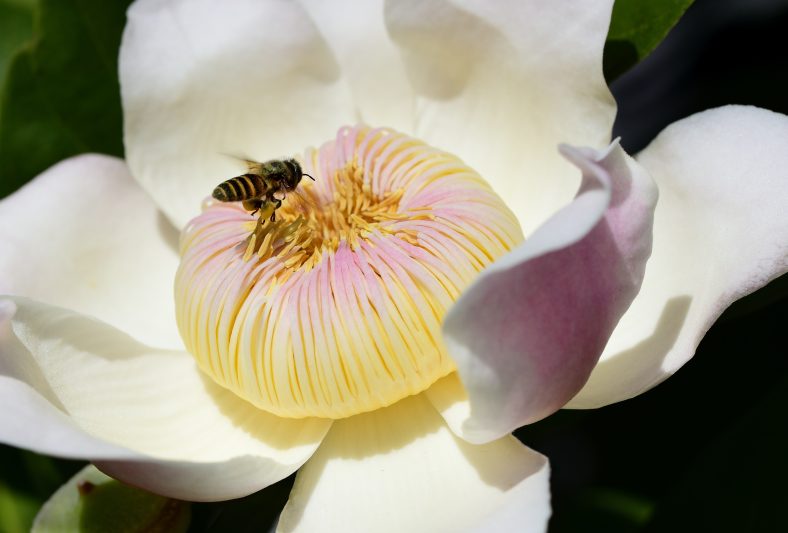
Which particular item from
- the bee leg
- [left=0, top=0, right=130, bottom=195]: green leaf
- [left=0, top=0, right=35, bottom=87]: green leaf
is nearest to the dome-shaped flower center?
the bee leg

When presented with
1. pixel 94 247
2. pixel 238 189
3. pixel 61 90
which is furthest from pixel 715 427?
pixel 61 90

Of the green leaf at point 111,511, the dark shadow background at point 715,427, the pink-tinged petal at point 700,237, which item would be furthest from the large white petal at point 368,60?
the green leaf at point 111,511

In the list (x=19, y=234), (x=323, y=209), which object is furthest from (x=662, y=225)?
(x=19, y=234)

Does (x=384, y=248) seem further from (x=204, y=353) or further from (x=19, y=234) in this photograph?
(x=19, y=234)

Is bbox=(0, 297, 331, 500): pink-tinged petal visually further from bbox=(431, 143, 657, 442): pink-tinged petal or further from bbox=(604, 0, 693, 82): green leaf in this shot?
bbox=(604, 0, 693, 82): green leaf

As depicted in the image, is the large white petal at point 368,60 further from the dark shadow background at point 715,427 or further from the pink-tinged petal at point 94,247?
the dark shadow background at point 715,427

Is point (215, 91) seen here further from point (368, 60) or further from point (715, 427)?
point (715, 427)
